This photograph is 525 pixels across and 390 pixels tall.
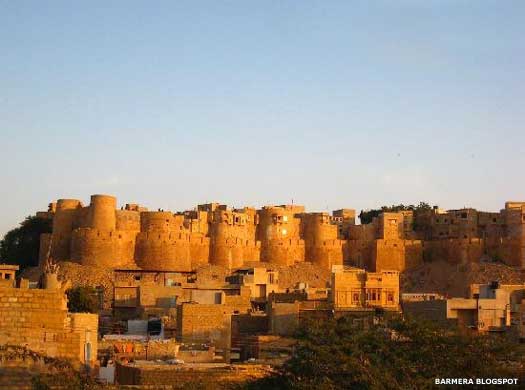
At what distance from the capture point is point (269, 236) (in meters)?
59.0

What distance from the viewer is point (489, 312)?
27.9m

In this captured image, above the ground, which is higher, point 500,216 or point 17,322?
point 500,216

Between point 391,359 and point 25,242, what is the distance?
46925mm

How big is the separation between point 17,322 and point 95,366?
3.58 meters

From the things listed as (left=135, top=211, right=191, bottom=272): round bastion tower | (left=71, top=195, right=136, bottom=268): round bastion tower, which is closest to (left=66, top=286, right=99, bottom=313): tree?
(left=71, top=195, right=136, bottom=268): round bastion tower

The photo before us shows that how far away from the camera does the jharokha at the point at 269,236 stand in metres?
53.6

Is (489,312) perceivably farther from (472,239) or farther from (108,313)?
(472,239)

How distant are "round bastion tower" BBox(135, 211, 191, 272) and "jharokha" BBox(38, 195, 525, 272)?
5 cm

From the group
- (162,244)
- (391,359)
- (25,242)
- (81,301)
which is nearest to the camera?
(391,359)

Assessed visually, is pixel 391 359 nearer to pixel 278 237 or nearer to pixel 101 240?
pixel 101 240

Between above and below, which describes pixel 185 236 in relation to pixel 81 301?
above

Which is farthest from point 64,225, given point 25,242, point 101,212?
point 25,242

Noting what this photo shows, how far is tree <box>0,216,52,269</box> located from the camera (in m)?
56.3

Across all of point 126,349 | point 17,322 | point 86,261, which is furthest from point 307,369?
point 86,261
